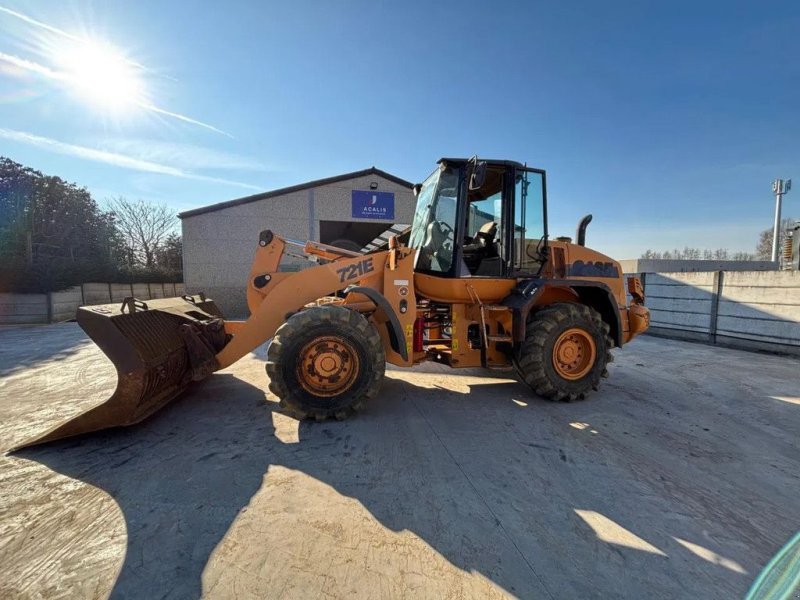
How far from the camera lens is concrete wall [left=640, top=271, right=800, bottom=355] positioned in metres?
6.96

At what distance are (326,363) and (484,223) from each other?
2.74m

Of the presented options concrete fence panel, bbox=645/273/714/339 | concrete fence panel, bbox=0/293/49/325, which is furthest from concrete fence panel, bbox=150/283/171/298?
concrete fence panel, bbox=645/273/714/339

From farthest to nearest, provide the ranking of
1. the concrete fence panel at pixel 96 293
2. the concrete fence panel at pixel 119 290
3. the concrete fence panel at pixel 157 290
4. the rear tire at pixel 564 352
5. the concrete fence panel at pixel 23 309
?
the concrete fence panel at pixel 157 290
the concrete fence panel at pixel 119 290
the concrete fence panel at pixel 96 293
the concrete fence panel at pixel 23 309
the rear tire at pixel 564 352

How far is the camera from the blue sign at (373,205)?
14.4m

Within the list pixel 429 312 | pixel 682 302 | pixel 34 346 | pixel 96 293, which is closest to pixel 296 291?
pixel 429 312

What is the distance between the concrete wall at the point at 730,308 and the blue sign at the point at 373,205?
9601 mm

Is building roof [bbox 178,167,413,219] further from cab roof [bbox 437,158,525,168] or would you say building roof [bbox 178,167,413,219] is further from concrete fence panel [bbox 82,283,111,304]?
cab roof [bbox 437,158,525,168]

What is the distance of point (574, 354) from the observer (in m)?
4.31

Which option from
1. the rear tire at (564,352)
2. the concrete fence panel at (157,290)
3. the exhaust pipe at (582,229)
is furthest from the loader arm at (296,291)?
the concrete fence panel at (157,290)

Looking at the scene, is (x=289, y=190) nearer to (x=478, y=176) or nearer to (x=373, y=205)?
(x=373, y=205)

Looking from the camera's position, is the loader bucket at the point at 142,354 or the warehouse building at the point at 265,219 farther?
the warehouse building at the point at 265,219

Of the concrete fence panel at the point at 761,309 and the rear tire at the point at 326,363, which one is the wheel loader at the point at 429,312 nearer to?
the rear tire at the point at 326,363

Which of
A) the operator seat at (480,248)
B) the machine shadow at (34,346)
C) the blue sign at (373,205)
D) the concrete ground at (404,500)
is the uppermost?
the blue sign at (373,205)

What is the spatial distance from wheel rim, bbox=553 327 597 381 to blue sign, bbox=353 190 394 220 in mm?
11484
